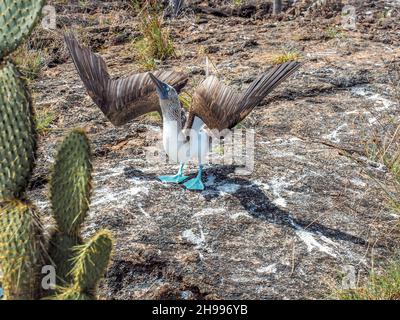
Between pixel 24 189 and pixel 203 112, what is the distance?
222 centimetres

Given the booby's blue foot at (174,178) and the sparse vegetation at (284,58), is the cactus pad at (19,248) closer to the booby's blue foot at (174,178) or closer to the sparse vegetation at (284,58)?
the booby's blue foot at (174,178)

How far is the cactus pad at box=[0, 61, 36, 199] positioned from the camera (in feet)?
9.02

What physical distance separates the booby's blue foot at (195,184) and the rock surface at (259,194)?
2.0 inches

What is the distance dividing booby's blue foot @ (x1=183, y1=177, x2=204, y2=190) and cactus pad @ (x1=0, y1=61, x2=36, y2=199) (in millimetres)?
2215

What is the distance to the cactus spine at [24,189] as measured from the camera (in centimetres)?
275

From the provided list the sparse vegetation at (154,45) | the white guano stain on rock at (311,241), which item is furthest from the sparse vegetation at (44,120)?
the white guano stain on rock at (311,241)

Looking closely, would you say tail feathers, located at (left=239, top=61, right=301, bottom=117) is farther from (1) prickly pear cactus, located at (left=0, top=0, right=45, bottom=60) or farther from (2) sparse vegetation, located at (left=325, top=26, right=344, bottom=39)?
(2) sparse vegetation, located at (left=325, top=26, right=344, bottom=39)

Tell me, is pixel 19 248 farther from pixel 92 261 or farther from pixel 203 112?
pixel 203 112

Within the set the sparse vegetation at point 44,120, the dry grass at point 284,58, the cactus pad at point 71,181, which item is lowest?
the sparse vegetation at point 44,120

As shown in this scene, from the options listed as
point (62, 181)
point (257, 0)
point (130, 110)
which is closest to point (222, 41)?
point (257, 0)

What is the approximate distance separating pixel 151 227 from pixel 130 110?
111 centimetres

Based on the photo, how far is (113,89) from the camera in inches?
205

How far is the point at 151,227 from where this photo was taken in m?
4.46
